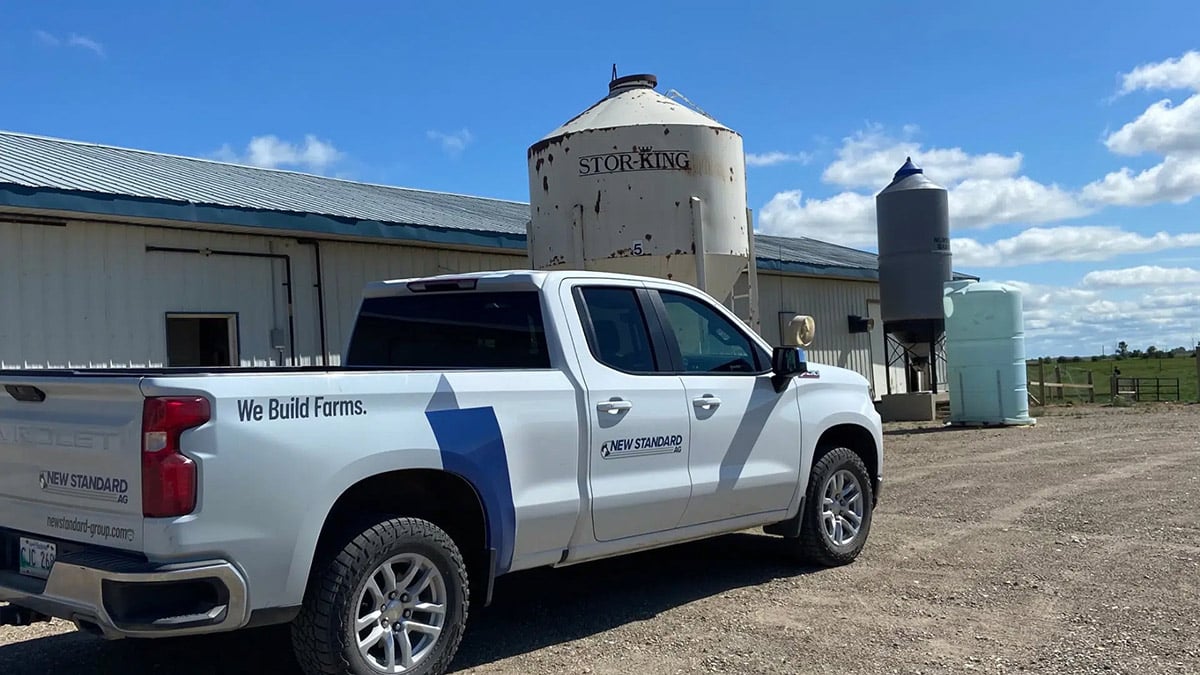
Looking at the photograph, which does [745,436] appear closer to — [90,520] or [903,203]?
[90,520]

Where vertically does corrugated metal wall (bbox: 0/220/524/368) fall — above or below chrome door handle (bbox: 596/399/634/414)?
above

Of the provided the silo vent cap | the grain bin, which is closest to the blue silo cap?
the grain bin

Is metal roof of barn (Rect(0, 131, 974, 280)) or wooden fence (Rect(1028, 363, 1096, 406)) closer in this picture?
metal roof of barn (Rect(0, 131, 974, 280))

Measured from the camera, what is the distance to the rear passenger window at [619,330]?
5617mm

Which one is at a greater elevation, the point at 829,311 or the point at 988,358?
the point at 829,311

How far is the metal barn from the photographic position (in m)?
10.3

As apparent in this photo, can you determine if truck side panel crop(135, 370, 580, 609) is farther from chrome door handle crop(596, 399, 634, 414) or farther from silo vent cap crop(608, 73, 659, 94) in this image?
silo vent cap crop(608, 73, 659, 94)

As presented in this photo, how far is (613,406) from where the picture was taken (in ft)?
17.8

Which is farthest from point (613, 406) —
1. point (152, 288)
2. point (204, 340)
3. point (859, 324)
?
point (859, 324)

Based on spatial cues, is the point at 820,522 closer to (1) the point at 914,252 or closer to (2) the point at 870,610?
(2) the point at 870,610

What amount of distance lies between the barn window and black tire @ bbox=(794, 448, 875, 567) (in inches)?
304

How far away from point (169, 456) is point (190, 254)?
8.48 meters

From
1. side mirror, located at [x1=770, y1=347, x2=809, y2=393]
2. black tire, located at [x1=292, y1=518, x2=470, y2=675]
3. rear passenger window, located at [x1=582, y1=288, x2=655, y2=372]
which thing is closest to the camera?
black tire, located at [x1=292, y1=518, x2=470, y2=675]

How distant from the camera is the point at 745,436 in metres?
6.27
